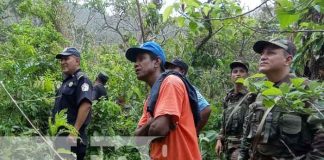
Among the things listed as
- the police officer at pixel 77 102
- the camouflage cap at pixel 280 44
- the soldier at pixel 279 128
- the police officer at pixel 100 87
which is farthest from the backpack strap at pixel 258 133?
the police officer at pixel 100 87

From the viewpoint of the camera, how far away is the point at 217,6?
8.39 feet

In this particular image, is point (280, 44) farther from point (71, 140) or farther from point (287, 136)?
point (71, 140)

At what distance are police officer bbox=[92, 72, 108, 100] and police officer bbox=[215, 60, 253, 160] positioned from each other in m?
1.72

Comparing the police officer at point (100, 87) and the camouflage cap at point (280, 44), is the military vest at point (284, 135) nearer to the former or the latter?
the camouflage cap at point (280, 44)

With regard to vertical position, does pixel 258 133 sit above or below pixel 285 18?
below

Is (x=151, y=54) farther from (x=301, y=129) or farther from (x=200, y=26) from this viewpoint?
(x=301, y=129)

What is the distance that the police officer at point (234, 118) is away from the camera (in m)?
4.60

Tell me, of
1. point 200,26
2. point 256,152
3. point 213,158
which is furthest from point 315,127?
point 213,158

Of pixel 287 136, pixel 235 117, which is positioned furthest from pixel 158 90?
pixel 235 117

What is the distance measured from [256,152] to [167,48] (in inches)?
189

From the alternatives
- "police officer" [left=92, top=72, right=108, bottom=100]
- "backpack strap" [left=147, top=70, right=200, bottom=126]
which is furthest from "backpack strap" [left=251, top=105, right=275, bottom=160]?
"police officer" [left=92, top=72, right=108, bottom=100]

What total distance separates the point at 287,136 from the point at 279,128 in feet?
0.24

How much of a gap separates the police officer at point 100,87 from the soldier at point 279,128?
3055mm

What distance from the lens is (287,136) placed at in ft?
8.98
